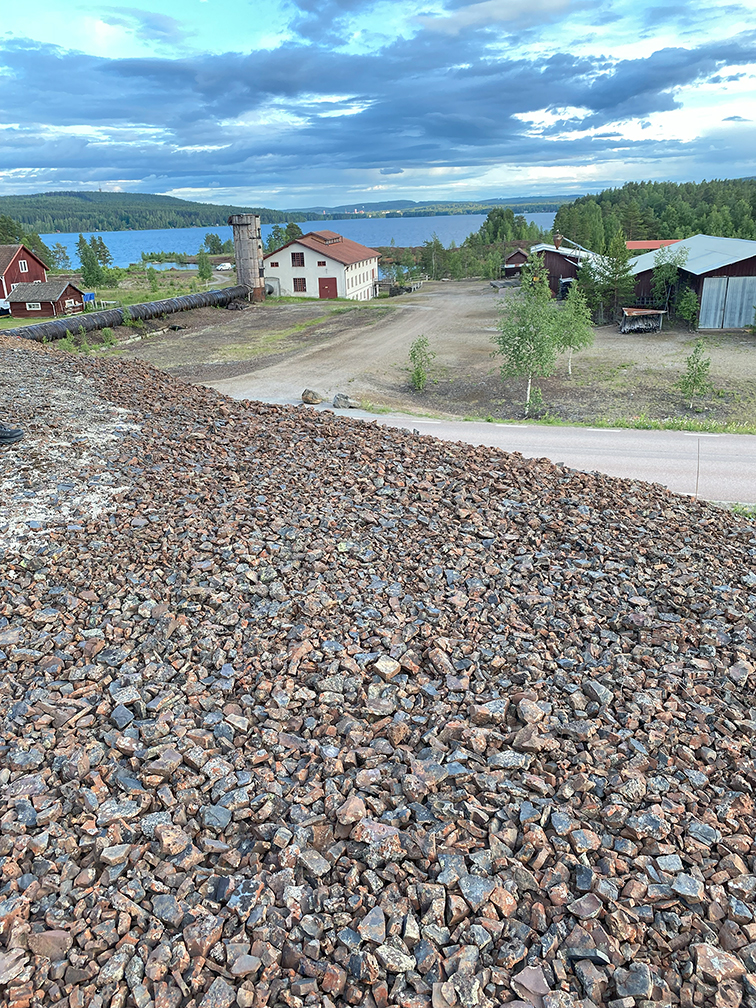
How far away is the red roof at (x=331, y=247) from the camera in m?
60.6

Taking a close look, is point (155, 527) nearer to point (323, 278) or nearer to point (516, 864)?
point (516, 864)

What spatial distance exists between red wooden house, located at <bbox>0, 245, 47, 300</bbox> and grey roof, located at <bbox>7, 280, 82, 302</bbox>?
4.02 feet

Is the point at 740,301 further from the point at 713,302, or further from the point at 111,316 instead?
the point at 111,316

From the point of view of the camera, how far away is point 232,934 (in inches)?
161

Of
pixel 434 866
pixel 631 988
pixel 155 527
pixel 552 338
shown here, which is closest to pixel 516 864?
pixel 434 866

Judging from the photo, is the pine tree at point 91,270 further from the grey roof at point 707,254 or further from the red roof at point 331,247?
the grey roof at point 707,254

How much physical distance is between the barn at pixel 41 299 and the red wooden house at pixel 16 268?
943mm

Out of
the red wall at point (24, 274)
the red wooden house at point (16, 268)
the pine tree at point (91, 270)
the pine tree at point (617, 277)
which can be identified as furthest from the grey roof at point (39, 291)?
the pine tree at point (617, 277)

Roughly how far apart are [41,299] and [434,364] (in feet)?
102

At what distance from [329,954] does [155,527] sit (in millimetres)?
6153

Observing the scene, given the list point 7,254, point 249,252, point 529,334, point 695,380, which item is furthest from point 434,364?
point 7,254

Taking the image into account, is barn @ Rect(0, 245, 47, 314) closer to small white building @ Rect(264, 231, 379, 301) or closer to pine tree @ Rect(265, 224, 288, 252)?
small white building @ Rect(264, 231, 379, 301)

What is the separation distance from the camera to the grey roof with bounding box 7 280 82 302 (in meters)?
48.3

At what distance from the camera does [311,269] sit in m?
61.4
